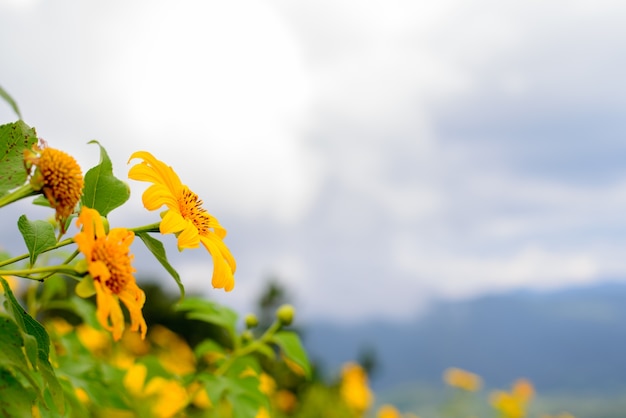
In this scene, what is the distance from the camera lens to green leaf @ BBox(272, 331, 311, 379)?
Answer: 128cm

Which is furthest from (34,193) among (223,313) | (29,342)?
(223,313)

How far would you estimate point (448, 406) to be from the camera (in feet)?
16.3

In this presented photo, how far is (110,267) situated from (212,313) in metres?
0.73

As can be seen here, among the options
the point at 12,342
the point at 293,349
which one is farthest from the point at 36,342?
the point at 293,349

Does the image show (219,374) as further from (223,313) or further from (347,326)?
(347,326)

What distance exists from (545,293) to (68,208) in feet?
600

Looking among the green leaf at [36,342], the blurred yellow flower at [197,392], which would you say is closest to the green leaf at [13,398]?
the green leaf at [36,342]

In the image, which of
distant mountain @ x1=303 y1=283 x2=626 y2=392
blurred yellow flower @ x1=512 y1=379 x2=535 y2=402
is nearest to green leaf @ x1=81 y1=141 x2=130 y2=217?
blurred yellow flower @ x1=512 y1=379 x2=535 y2=402

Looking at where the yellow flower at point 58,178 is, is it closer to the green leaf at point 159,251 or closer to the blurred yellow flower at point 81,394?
the green leaf at point 159,251

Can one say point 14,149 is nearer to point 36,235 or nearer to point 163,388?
point 36,235

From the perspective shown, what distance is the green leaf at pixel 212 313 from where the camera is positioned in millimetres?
1314

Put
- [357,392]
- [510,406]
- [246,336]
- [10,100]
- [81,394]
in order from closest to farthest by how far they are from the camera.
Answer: [10,100] < [246,336] < [81,394] < [510,406] < [357,392]

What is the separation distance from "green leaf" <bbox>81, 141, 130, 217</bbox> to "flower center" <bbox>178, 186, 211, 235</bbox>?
10cm

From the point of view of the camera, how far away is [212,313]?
4.47 feet
